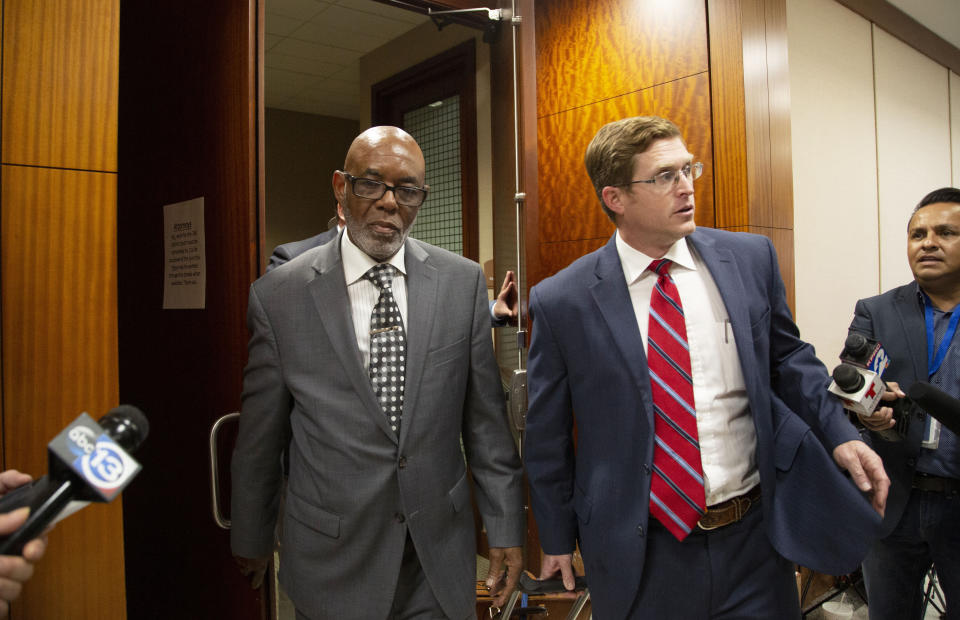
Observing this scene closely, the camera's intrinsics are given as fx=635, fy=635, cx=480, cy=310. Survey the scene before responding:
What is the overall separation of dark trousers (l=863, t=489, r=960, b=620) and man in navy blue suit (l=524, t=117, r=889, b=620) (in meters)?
0.82

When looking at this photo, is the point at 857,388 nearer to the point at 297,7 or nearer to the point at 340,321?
the point at 340,321

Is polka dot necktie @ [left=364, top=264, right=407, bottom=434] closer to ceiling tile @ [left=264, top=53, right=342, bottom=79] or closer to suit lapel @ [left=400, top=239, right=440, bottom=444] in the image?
suit lapel @ [left=400, top=239, right=440, bottom=444]

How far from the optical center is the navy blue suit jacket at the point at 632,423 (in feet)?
4.61

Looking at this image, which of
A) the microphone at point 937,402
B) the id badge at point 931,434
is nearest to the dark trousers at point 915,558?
the id badge at point 931,434

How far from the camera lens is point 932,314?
215 cm

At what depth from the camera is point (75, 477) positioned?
29.6 inches

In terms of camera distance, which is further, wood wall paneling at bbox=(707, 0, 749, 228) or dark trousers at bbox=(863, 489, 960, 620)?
wood wall paneling at bbox=(707, 0, 749, 228)

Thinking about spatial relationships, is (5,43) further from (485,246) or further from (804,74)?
(804,74)

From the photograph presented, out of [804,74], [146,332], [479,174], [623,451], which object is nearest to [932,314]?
[623,451]

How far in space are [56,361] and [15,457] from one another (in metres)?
0.22

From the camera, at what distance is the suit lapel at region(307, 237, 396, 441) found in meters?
1.44

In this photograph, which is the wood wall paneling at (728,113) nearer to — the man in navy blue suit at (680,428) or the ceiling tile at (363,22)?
the man in navy blue suit at (680,428)

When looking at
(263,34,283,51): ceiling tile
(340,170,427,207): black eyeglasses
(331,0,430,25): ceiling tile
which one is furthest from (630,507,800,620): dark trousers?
(263,34,283,51): ceiling tile

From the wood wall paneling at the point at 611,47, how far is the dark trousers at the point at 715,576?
187 cm
